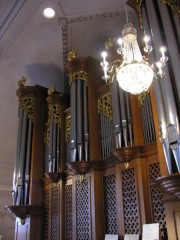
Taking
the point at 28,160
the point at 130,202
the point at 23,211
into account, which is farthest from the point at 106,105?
the point at 23,211

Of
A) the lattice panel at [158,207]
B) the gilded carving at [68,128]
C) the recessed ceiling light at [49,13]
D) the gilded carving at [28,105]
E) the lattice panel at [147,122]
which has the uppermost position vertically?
the recessed ceiling light at [49,13]

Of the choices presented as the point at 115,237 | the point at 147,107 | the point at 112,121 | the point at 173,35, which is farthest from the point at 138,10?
the point at 115,237

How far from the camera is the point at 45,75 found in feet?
28.8

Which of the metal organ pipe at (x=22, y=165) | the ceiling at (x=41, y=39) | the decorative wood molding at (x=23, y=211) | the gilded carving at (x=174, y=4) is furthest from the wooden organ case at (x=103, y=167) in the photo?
the gilded carving at (x=174, y=4)

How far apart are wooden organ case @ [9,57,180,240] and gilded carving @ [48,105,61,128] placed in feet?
0.08

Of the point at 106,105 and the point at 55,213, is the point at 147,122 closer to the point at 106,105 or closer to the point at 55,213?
the point at 106,105

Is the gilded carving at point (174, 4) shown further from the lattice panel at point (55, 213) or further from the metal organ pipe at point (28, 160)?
the metal organ pipe at point (28, 160)

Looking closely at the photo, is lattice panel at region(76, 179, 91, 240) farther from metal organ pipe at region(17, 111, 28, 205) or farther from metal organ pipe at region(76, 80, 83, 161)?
metal organ pipe at region(17, 111, 28, 205)

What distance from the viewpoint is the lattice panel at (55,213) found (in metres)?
6.39

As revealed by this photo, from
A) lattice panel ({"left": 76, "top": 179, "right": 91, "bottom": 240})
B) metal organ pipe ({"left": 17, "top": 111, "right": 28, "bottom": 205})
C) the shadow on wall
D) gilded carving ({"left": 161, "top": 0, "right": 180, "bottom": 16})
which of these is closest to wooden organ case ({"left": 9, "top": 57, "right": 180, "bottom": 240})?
lattice panel ({"left": 76, "top": 179, "right": 91, "bottom": 240})

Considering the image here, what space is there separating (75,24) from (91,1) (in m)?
0.86

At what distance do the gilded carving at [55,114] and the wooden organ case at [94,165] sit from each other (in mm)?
24

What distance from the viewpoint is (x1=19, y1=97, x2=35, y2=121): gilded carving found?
7.88m

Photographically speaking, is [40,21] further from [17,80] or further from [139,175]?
[139,175]
